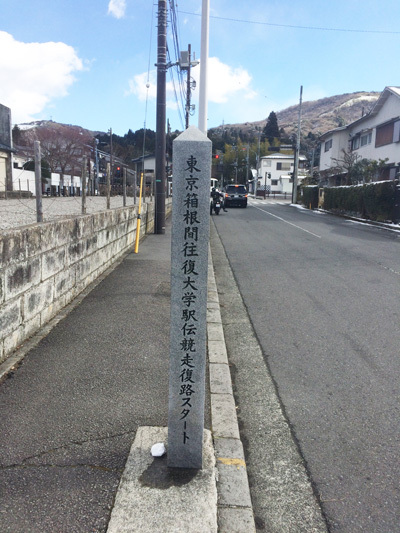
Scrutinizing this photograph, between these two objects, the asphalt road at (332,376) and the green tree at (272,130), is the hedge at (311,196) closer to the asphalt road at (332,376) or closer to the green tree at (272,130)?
the asphalt road at (332,376)

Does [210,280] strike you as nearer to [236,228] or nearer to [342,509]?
[342,509]

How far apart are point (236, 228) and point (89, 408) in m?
15.9

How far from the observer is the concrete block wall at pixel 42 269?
3.96 meters

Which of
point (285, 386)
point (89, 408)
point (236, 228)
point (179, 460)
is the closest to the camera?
point (179, 460)

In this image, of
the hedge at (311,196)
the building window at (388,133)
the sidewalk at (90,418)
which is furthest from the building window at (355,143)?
the sidewalk at (90,418)

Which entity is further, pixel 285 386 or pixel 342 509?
pixel 285 386

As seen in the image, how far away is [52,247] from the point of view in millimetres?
5078

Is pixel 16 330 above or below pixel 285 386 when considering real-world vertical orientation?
above

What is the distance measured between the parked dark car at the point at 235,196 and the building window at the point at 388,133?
10667mm

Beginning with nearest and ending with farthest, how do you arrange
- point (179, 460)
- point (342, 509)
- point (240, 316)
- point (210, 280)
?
point (342, 509) < point (179, 460) < point (240, 316) < point (210, 280)

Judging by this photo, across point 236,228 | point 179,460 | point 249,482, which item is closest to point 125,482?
point 179,460

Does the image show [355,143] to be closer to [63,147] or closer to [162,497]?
[63,147]

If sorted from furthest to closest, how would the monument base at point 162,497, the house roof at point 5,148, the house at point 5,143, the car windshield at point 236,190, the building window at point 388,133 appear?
the car windshield at point 236,190, the building window at point 388,133, the house at point 5,143, the house roof at point 5,148, the monument base at point 162,497

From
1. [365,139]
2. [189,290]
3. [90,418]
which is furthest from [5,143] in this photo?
[189,290]
